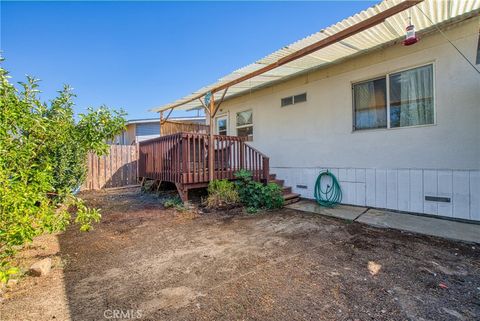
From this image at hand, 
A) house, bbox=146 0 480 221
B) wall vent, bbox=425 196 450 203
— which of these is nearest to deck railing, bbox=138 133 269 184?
house, bbox=146 0 480 221

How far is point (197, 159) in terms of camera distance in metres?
5.65

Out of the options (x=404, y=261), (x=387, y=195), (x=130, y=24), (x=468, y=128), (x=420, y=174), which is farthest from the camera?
(x=130, y=24)

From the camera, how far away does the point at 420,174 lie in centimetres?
429

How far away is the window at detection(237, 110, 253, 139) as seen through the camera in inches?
304

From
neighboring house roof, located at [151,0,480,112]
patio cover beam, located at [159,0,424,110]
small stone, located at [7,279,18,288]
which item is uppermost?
neighboring house roof, located at [151,0,480,112]

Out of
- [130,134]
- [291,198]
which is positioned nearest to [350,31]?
[291,198]

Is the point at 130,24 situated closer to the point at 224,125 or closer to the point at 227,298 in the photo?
the point at 224,125

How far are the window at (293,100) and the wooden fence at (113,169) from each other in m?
6.50

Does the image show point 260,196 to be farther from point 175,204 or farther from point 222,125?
point 222,125

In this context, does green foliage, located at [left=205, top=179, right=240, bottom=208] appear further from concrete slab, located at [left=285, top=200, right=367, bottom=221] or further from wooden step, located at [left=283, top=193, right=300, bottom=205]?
concrete slab, located at [left=285, top=200, right=367, bottom=221]

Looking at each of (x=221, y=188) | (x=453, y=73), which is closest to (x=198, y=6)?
(x=221, y=188)

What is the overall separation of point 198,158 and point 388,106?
4.36 metres

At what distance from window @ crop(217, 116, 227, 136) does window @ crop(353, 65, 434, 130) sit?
15.7 feet

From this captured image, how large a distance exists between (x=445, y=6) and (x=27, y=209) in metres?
5.56
